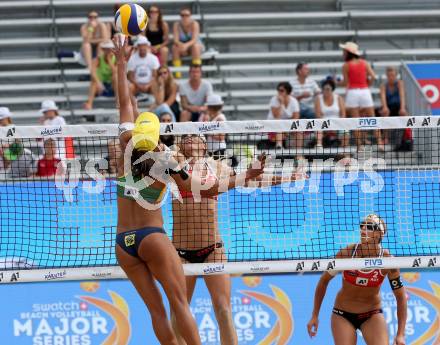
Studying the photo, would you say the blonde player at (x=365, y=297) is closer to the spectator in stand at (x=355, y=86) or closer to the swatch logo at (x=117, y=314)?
the swatch logo at (x=117, y=314)

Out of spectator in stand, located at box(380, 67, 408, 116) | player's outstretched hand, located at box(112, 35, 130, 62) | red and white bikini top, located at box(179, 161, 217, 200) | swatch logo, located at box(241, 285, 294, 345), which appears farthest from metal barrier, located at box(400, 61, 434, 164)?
player's outstretched hand, located at box(112, 35, 130, 62)

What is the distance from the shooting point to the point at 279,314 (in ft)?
39.1

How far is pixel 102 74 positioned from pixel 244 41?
A: 3.29m

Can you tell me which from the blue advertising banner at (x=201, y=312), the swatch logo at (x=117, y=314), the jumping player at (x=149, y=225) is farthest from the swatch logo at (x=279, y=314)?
the jumping player at (x=149, y=225)

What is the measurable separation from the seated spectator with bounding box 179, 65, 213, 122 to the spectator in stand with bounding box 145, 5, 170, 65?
4.10 feet

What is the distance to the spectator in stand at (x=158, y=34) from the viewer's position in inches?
646

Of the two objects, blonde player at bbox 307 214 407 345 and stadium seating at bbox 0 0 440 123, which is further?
stadium seating at bbox 0 0 440 123

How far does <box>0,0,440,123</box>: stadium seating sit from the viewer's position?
17281mm

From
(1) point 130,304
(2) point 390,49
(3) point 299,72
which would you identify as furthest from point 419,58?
(1) point 130,304

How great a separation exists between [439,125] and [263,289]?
138 inches

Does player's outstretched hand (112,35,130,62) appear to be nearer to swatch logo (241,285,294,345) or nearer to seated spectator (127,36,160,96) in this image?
swatch logo (241,285,294,345)

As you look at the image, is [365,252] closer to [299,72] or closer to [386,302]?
[386,302]

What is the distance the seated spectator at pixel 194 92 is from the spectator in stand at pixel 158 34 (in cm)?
125

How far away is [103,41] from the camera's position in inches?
643
